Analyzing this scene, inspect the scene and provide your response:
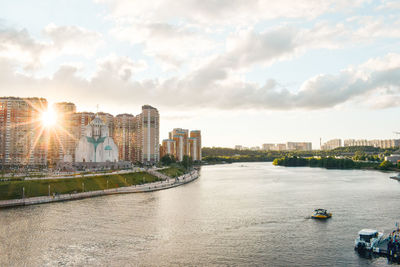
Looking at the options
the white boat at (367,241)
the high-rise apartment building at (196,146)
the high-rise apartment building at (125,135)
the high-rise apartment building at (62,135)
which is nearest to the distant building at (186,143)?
the high-rise apartment building at (196,146)

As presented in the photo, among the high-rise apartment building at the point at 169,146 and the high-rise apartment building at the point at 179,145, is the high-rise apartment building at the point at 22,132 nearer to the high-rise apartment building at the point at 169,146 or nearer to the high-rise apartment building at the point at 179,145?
the high-rise apartment building at the point at 169,146

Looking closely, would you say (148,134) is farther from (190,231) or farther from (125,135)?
(190,231)

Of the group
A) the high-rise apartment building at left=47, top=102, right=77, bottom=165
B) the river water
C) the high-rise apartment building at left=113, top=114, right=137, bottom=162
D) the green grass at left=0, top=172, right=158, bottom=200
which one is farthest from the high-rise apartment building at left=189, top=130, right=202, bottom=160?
the river water

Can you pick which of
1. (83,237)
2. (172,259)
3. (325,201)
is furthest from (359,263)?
(325,201)

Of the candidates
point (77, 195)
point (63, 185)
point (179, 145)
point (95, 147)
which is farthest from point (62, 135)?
point (77, 195)

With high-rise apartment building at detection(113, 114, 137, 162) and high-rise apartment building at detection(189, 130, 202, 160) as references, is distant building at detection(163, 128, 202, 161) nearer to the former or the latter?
high-rise apartment building at detection(189, 130, 202, 160)

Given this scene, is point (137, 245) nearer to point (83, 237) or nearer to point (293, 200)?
point (83, 237)
